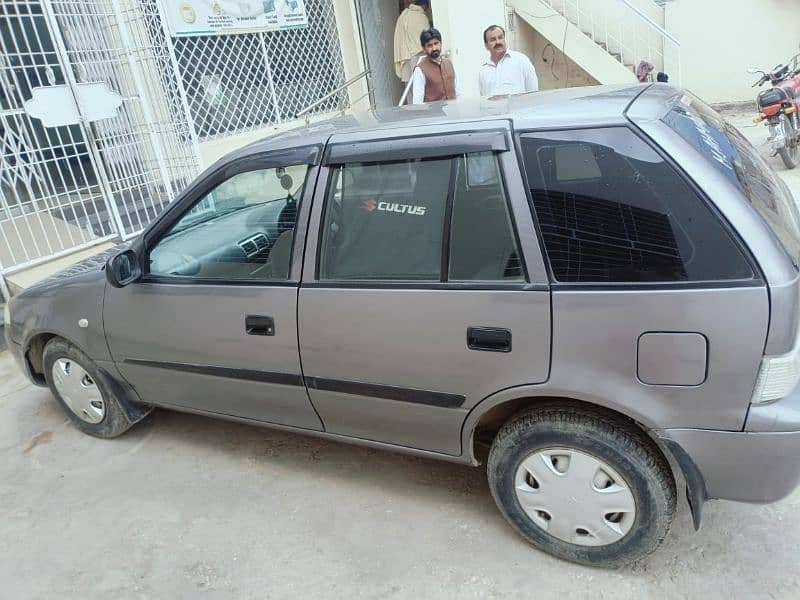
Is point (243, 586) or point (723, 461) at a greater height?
point (723, 461)

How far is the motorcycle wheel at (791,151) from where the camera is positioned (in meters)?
6.36

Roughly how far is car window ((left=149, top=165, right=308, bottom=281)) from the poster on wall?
4921 millimetres

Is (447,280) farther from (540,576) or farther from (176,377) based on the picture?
(176,377)

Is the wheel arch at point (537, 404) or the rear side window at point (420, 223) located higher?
the rear side window at point (420, 223)

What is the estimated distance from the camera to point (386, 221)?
7.74ft

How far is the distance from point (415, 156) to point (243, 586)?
1.80 m

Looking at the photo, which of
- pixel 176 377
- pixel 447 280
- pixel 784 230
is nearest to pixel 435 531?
pixel 447 280

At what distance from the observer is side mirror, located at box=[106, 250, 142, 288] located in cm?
279

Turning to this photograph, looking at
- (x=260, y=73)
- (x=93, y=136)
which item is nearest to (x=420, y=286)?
(x=93, y=136)

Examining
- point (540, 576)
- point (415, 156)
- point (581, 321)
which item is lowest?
→ point (540, 576)

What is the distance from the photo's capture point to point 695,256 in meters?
1.83

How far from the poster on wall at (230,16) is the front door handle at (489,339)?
625 centimetres

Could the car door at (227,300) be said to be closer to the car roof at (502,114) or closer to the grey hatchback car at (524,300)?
the grey hatchback car at (524,300)

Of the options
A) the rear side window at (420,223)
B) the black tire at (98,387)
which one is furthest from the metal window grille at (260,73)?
the rear side window at (420,223)
